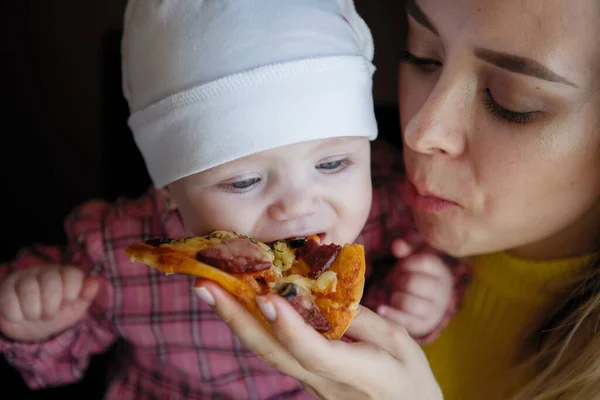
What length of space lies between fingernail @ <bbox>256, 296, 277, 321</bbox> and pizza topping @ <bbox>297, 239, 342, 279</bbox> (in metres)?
0.14

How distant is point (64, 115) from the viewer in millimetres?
1843

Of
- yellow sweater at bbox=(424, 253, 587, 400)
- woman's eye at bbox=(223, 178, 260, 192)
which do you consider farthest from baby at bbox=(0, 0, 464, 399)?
yellow sweater at bbox=(424, 253, 587, 400)

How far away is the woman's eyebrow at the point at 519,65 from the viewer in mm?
857

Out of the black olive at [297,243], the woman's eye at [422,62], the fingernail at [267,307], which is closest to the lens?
the fingernail at [267,307]

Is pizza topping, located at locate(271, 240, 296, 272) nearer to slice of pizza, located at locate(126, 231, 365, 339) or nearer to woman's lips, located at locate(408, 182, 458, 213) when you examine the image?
slice of pizza, located at locate(126, 231, 365, 339)

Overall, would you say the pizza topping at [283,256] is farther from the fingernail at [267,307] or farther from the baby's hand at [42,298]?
the baby's hand at [42,298]

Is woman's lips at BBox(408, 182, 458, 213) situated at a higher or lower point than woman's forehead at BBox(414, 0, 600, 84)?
lower

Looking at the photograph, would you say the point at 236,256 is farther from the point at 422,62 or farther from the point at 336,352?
the point at 422,62

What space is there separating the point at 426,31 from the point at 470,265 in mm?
649

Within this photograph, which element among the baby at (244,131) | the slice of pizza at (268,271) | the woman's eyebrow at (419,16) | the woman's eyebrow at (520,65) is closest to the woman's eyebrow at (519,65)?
the woman's eyebrow at (520,65)

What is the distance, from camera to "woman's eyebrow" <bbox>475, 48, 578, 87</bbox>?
33.8 inches

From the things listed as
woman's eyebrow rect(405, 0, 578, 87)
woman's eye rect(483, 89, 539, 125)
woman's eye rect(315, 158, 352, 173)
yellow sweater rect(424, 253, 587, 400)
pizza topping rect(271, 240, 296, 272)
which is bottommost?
yellow sweater rect(424, 253, 587, 400)

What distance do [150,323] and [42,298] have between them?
0.29m

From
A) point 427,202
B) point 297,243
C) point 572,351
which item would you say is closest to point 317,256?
point 297,243
